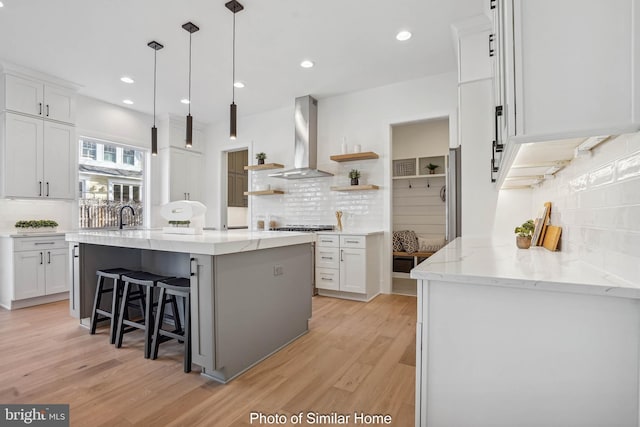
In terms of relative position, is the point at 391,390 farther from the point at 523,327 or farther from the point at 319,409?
the point at 523,327

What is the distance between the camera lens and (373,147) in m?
4.46

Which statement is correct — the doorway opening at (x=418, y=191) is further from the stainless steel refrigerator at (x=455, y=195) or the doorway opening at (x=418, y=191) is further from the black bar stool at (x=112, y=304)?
the black bar stool at (x=112, y=304)

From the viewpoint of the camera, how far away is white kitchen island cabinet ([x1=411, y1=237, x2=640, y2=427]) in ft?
2.93

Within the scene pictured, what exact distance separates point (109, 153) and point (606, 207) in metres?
6.11

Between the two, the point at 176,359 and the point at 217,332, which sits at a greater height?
the point at 217,332

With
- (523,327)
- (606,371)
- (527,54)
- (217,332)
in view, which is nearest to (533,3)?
(527,54)

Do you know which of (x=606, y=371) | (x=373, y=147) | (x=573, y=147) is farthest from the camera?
(x=373, y=147)

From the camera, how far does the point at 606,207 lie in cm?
116

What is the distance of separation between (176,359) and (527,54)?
2.70 m

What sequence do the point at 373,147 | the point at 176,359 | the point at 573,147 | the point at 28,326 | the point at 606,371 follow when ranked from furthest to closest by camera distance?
1. the point at 373,147
2. the point at 28,326
3. the point at 176,359
4. the point at 573,147
5. the point at 606,371

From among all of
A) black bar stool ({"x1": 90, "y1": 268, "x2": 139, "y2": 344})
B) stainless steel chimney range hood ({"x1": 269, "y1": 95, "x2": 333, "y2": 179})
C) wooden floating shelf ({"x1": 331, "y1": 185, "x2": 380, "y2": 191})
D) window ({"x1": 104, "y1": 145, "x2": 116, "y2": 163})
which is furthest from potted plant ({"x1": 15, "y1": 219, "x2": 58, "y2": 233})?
wooden floating shelf ({"x1": 331, "y1": 185, "x2": 380, "y2": 191})

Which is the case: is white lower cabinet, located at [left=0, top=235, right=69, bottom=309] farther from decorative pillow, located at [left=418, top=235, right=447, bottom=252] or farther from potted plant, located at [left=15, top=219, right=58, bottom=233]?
decorative pillow, located at [left=418, top=235, right=447, bottom=252]

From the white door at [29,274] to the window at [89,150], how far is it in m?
1.68

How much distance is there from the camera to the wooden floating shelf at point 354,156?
4246 millimetres
